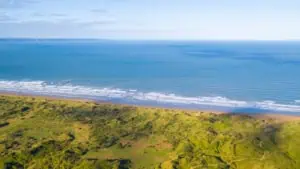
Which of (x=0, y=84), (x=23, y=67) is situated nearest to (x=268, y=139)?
(x=0, y=84)

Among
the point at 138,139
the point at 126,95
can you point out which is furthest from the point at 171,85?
the point at 138,139

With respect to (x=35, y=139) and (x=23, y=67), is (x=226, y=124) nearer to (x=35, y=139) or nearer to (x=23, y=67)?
(x=35, y=139)

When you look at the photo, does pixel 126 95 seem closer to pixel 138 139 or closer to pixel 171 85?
pixel 171 85

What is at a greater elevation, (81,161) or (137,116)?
(137,116)

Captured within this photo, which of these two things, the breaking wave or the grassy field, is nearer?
the grassy field

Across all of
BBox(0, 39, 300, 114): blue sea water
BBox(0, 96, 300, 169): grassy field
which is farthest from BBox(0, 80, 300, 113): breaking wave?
BBox(0, 96, 300, 169): grassy field

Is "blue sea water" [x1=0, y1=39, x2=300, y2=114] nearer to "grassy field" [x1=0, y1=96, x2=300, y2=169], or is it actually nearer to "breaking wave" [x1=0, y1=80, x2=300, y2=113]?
"breaking wave" [x1=0, y1=80, x2=300, y2=113]

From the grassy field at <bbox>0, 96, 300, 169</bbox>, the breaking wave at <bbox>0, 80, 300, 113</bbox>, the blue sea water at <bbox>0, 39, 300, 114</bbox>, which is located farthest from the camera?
the blue sea water at <bbox>0, 39, 300, 114</bbox>
